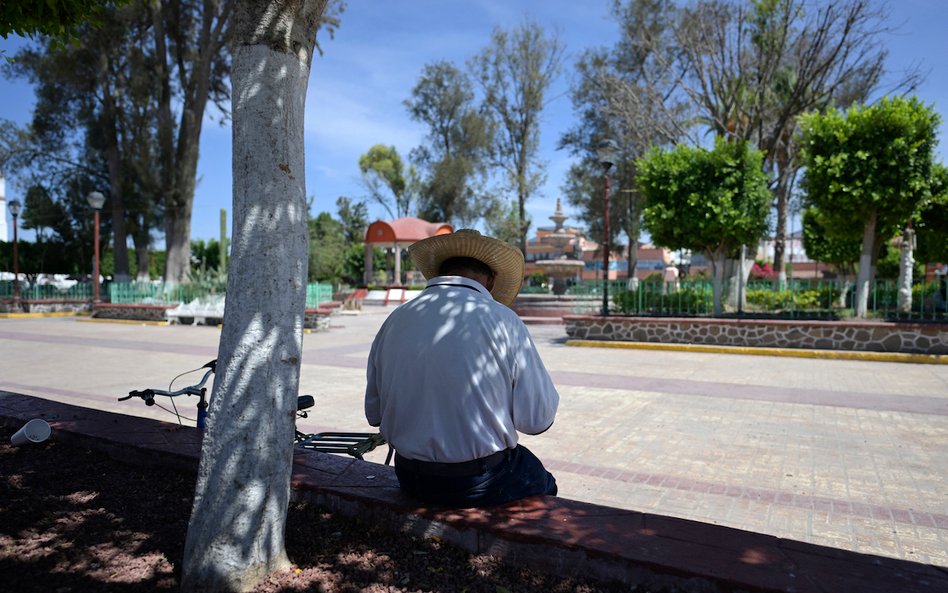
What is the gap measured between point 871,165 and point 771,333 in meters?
3.71

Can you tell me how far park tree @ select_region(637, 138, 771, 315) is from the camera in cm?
1342

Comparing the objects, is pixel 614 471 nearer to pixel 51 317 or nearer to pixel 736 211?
pixel 736 211

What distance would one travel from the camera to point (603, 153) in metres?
13.9

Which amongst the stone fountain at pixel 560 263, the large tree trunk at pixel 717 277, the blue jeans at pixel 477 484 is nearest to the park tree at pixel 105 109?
the stone fountain at pixel 560 263

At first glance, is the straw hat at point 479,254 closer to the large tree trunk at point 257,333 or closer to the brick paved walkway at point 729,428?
the large tree trunk at point 257,333

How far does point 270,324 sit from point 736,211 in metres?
13.0

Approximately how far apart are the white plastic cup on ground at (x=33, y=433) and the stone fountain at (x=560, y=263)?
20.7m

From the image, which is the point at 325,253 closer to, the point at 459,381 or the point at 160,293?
the point at 160,293

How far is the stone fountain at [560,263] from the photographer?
86.0ft

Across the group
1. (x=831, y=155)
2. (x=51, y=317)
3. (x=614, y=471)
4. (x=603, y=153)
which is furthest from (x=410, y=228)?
(x=614, y=471)

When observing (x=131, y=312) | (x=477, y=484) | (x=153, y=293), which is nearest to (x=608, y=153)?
(x=477, y=484)

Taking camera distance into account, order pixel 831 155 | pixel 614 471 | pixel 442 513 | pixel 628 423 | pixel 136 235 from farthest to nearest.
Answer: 1. pixel 136 235
2. pixel 831 155
3. pixel 628 423
4. pixel 614 471
5. pixel 442 513

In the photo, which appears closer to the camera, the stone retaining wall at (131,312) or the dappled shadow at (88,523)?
the dappled shadow at (88,523)

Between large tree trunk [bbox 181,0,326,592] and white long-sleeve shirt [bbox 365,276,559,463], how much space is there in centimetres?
38
